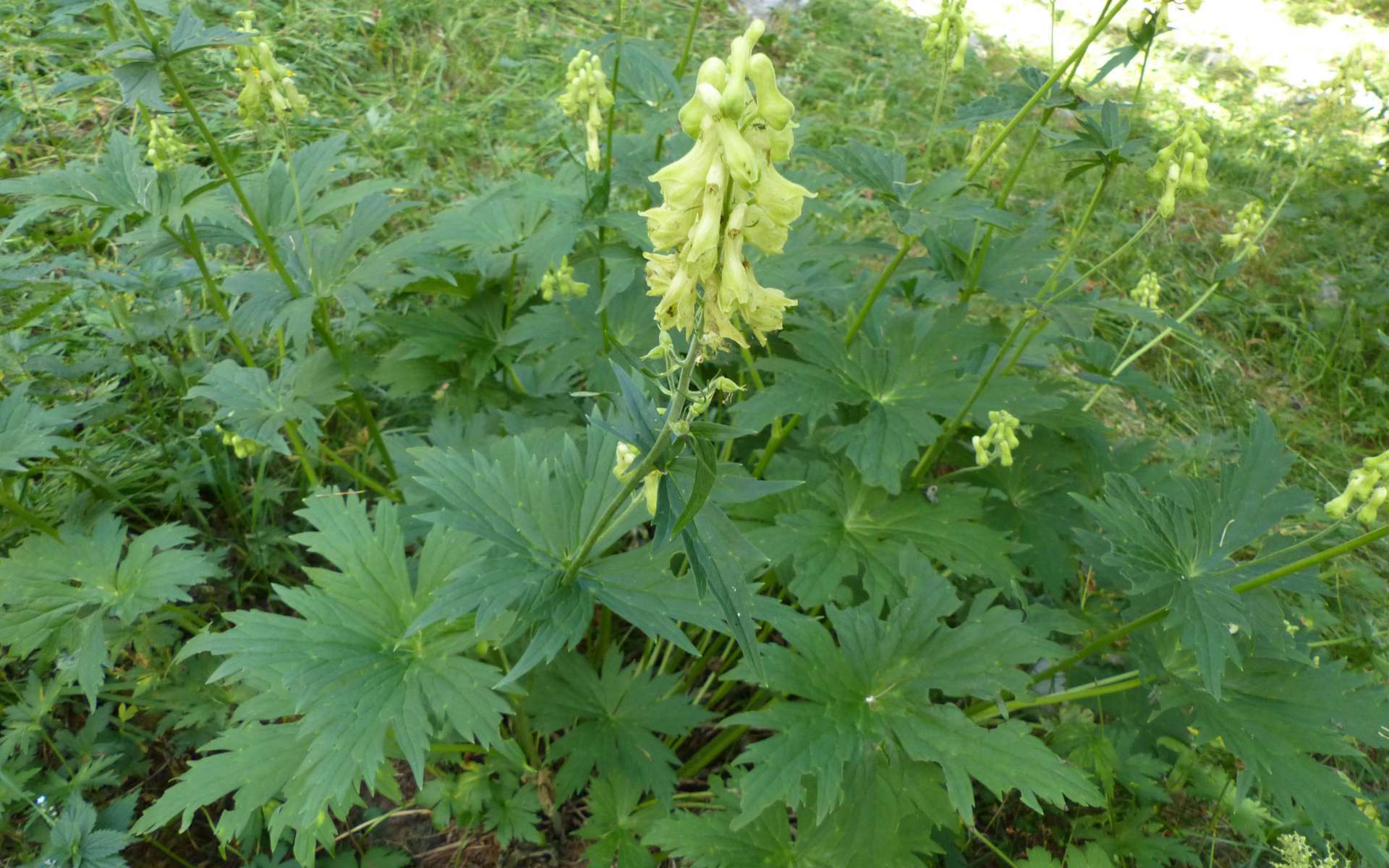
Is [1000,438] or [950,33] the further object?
[950,33]

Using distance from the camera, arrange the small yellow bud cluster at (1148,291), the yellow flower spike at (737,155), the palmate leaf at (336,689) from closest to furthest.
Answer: the yellow flower spike at (737,155)
the palmate leaf at (336,689)
the small yellow bud cluster at (1148,291)

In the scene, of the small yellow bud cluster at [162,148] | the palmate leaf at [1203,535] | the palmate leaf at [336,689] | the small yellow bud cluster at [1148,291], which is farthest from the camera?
the small yellow bud cluster at [1148,291]

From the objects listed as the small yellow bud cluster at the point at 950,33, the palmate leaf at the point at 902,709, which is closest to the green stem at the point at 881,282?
the small yellow bud cluster at the point at 950,33

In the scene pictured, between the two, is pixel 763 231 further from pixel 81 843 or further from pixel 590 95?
pixel 81 843

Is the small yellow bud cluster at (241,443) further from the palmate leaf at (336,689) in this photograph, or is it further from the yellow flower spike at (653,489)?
the yellow flower spike at (653,489)

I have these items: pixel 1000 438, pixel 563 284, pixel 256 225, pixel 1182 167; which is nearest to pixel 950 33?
pixel 1182 167

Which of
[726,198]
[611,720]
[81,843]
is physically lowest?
[81,843]

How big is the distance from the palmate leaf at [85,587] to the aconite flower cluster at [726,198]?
1967 millimetres

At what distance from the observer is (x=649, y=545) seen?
231cm

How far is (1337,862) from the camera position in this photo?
9.66ft

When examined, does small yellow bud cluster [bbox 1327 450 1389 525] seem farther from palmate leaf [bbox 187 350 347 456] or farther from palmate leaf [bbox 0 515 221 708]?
palmate leaf [bbox 0 515 221 708]

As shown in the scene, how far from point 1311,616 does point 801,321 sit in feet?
6.95

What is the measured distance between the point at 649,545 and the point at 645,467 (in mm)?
646

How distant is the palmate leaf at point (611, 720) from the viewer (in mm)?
2580
